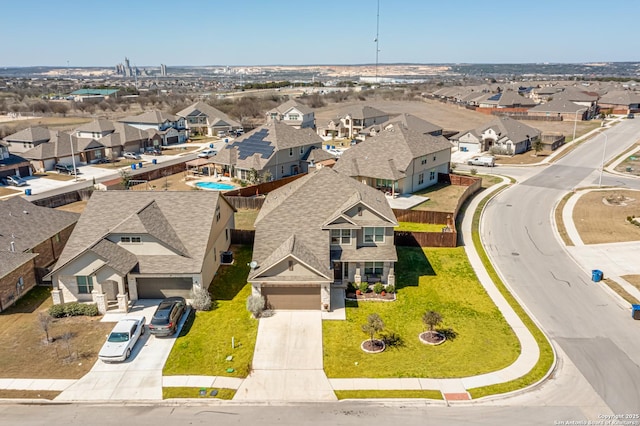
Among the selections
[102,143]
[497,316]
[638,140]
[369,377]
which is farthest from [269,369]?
[638,140]

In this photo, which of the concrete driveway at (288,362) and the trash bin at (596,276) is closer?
the concrete driveway at (288,362)

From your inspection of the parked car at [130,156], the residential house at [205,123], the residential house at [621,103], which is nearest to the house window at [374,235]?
the parked car at [130,156]

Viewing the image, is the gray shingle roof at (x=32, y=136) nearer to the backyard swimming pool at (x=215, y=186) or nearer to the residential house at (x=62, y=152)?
the residential house at (x=62, y=152)

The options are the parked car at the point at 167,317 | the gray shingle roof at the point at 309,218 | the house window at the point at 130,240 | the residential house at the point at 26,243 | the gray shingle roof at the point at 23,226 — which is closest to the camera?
the parked car at the point at 167,317

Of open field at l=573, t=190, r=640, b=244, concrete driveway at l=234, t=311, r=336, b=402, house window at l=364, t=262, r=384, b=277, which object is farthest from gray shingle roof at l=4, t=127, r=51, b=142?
open field at l=573, t=190, r=640, b=244

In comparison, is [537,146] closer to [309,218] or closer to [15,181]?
[309,218]

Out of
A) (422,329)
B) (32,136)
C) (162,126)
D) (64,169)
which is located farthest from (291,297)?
(162,126)
